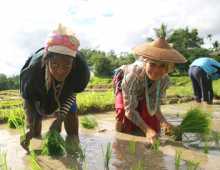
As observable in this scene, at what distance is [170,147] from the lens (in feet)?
13.5

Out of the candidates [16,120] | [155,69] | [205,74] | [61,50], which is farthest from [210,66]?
[61,50]

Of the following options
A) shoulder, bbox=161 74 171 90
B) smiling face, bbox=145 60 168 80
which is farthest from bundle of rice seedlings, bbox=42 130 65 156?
shoulder, bbox=161 74 171 90

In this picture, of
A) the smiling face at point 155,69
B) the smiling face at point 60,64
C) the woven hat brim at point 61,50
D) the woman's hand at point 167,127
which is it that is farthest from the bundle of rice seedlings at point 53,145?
the woman's hand at point 167,127

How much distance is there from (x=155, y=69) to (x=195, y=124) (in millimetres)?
879

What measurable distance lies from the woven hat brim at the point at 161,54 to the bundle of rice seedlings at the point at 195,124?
828 millimetres

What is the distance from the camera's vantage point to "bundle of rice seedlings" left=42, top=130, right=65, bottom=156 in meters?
3.58

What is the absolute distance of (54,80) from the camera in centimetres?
400

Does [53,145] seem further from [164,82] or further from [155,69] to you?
[164,82]

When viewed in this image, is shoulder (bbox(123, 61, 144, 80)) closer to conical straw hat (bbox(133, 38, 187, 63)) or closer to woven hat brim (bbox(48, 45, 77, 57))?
conical straw hat (bbox(133, 38, 187, 63))

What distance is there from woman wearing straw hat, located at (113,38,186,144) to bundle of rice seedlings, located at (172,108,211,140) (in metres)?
0.15

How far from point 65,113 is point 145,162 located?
1.06m

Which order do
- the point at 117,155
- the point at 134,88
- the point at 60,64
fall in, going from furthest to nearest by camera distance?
the point at 134,88 → the point at 117,155 → the point at 60,64

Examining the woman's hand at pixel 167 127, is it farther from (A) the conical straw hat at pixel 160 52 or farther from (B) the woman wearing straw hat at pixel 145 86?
(A) the conical straw hat at pixel 160 52

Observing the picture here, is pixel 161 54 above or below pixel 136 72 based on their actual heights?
above
